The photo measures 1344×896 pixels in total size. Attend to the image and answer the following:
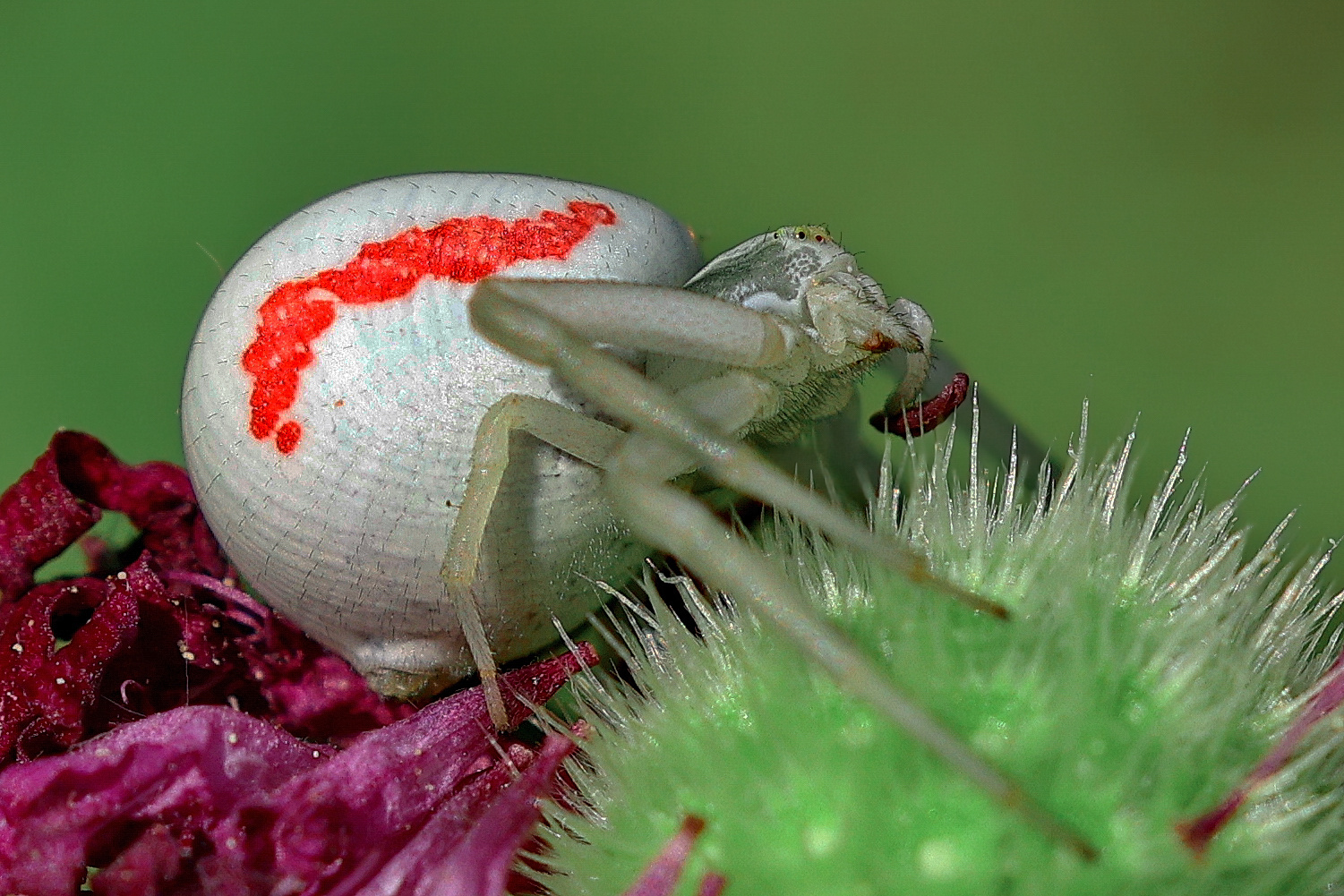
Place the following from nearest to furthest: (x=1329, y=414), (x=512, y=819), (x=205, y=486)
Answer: (x=512, y=819) → (x=205, y=486) → (x=1329, y=414)

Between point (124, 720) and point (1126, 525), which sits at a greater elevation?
point (1126, 525)

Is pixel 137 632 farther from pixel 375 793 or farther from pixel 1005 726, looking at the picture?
pixel 1005 726

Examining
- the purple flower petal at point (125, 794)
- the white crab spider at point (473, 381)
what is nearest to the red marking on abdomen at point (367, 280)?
the white crab spider at point (473, 381)

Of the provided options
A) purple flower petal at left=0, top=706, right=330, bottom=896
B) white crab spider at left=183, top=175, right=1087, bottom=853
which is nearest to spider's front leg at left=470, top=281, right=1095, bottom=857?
white crab spider at left=183, top=175, right=1087, bottom=853

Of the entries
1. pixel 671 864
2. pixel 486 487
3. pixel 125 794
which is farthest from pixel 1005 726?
pixel 125 794

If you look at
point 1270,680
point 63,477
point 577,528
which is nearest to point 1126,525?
point 1270,680

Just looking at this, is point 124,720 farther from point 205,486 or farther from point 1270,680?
point 1270,680
